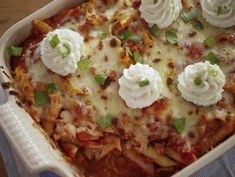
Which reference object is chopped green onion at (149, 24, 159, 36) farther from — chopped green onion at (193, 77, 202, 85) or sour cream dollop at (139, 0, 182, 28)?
chopped green onion at (193, 77, 202, 85)

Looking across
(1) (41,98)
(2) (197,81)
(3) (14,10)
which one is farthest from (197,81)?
(3) (14,10)

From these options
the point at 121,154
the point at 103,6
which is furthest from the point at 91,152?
the point at 103,6

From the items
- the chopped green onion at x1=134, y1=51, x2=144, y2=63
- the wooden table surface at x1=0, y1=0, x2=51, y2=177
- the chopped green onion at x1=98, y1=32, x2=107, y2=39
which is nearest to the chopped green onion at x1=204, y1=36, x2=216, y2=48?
the chopped green onion at x1=134, y1=51, x2=144, y2=63

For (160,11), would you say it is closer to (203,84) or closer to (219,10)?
(219,10)

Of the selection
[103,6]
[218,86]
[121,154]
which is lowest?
[121,154]

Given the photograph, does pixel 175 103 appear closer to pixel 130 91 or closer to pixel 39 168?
pixel 130 91

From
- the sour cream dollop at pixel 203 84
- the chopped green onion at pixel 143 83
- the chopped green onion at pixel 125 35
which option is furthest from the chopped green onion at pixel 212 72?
the chopped green onion at pixel 125 35
